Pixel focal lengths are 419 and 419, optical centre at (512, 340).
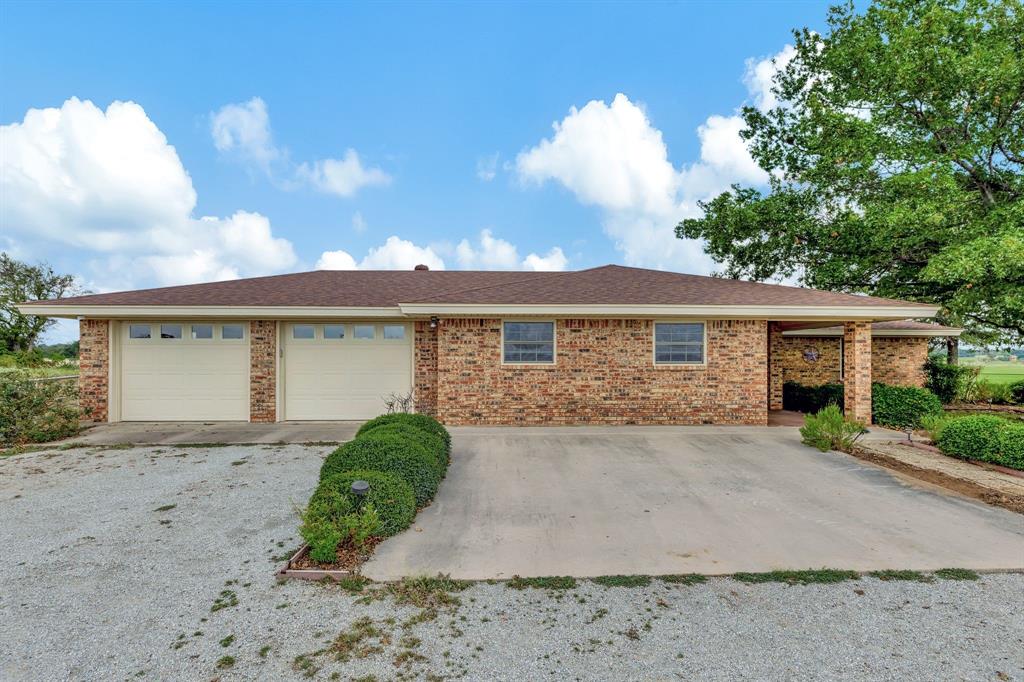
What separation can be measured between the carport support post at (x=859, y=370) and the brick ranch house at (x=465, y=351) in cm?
3

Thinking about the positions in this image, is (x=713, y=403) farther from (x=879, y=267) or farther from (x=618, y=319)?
(x=879, y=267)

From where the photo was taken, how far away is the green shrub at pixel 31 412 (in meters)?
7.86

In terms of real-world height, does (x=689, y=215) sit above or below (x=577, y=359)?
above

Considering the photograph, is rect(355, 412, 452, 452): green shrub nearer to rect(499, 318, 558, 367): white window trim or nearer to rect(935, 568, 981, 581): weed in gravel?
rect(499, 318, 558, 367): white window trim

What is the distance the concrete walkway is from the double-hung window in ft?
12.3

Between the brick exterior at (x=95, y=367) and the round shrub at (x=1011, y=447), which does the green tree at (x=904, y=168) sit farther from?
the brick exterior at (x=95, y=367)

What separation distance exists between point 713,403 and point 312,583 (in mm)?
8601

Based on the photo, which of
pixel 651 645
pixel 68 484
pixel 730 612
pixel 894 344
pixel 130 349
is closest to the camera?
pixel 651 645

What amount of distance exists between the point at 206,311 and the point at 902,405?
15.5m

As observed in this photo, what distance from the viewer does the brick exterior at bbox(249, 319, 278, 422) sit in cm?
967

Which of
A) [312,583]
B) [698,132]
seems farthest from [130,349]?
[698,132]

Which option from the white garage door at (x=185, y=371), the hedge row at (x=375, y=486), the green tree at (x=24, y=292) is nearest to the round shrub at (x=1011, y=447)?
the hedge row at (x=375, y=486)

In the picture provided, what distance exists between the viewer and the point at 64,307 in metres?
9.20

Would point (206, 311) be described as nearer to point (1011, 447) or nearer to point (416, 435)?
point (416, 435)
